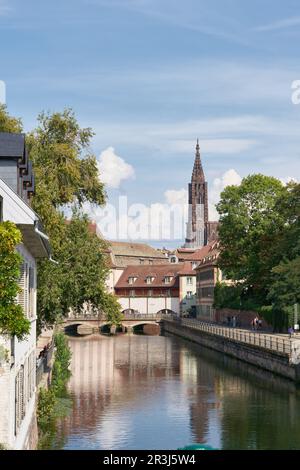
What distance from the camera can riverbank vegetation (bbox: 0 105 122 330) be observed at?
139 ft

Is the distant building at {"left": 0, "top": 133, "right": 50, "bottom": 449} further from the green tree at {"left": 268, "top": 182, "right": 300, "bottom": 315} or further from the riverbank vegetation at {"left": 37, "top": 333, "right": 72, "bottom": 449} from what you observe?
the green tree at {"left": 268, "top": 182, "right": 300, "bottom": 315}

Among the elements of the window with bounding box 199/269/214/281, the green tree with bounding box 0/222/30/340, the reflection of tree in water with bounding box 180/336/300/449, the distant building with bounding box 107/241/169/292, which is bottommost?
the reflection of tree in water with bounding box 180/336/300/449

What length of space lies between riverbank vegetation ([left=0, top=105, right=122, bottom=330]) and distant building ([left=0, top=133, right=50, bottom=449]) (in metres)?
12.6

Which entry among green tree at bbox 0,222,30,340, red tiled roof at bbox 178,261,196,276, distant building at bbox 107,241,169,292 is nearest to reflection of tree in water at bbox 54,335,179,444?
green tree at bbox 0,222,30,340

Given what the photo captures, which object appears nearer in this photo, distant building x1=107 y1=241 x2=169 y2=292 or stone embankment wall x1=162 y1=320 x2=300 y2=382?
stone embankment wall x1=162 y1=320 x2=300 y2=382

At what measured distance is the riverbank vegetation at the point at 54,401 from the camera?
3399cm


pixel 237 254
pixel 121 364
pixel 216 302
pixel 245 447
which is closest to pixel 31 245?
pixel 245 447

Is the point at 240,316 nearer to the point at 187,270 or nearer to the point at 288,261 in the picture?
the point at 288,261

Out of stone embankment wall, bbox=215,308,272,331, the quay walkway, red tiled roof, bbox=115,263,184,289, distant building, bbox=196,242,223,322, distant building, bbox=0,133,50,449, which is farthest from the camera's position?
red tiled roof, bbox=115,263,184,289

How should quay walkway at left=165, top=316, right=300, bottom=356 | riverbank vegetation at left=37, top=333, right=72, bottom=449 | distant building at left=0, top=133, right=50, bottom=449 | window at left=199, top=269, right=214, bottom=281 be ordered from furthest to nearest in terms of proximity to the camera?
window at left=199, top=269, right=214, bottom=281, quay walkway at left=165, top=316, right=300, bottom=356, riverbank vegetation at left=37, top=333, right=72, bottom=449, distant building at left=0, top=133, right=50, bottom=449

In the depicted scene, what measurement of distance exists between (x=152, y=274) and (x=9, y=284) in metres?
120

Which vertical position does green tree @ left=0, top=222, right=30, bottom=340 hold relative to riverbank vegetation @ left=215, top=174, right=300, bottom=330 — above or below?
below

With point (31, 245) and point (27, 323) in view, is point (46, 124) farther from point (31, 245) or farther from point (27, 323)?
point (27, 323)

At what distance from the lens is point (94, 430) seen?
116 ft
